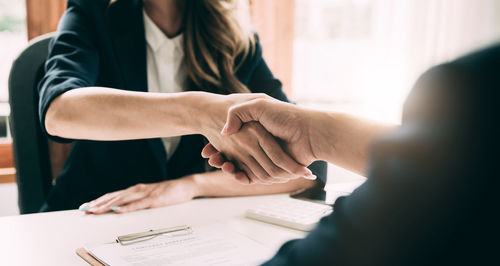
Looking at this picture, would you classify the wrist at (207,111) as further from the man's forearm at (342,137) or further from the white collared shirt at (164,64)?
the white collared shirt at (164,64)

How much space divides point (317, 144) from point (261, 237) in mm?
195

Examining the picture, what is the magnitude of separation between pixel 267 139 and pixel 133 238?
296 millimetres

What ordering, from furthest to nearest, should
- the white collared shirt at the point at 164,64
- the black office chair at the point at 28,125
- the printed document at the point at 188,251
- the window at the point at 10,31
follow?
1. the window at the point at 10,31
2. the white collared shirt at the point at 164,64
3. the black office chair at the point at 28,125
4. the printed document at the point at 188,251

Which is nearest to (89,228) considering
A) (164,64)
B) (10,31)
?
(164,64)

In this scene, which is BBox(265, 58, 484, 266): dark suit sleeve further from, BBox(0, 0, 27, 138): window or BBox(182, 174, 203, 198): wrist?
BBox(0, 0, 27, 138): window

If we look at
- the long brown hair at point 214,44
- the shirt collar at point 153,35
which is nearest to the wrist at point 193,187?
the long brown hair at point 214,44

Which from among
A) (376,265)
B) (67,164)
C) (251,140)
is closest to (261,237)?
(251,140)

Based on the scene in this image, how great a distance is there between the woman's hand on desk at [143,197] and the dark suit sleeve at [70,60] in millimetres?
227

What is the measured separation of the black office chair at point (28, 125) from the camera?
3.67ft

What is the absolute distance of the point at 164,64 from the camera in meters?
1.29

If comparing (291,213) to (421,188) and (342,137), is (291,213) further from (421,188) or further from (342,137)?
(421,188)

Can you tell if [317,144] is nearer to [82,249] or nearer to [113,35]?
[82,249]

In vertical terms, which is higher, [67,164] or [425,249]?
[425,249]

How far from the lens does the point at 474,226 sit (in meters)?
0.22
